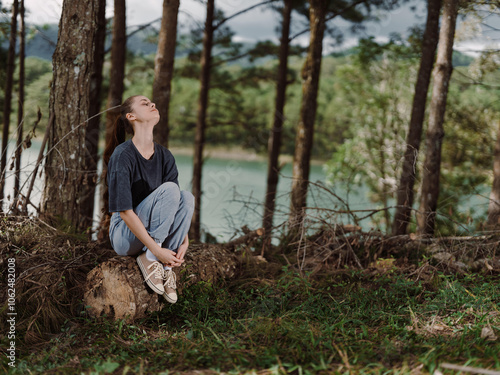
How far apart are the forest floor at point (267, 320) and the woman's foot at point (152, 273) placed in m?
0.26

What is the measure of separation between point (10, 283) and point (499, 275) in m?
4.15

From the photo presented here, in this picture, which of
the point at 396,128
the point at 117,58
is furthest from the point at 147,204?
the point at 396,128

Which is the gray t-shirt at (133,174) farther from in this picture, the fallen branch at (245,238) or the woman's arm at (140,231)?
the fallen branch at (245,238)

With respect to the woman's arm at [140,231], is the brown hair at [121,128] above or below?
above

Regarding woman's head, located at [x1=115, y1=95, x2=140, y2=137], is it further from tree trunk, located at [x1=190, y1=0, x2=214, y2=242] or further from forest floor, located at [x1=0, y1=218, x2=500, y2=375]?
tree trunk, located at [x1=190, y1=0, x2=214, y2=242]

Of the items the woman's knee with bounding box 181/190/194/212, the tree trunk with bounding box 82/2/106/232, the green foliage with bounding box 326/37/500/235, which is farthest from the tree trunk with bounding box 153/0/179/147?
the green foliage with bounding box 326/37/500/235

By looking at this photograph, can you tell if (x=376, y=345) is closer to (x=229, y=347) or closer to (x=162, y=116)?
(x=229, y=347)

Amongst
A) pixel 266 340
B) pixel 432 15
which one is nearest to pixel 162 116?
pixel 266 340

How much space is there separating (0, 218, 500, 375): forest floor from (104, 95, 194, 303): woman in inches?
16.8

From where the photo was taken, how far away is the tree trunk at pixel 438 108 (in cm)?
613

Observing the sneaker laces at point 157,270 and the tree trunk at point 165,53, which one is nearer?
the sneaker laces at point 157,270

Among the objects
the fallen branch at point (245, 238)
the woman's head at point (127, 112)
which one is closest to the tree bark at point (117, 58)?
the fallen branch at point (245, 238)

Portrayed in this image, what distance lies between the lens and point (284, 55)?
10734 millimetres

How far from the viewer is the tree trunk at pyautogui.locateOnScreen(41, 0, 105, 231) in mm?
4609
